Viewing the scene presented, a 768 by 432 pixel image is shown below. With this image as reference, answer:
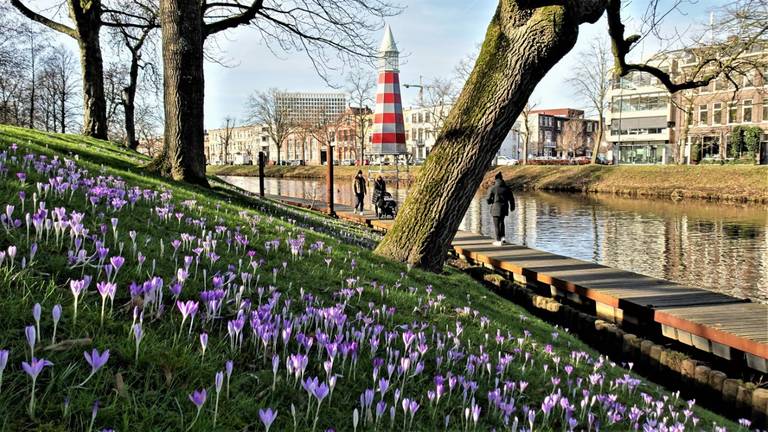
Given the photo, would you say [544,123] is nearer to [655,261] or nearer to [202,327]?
[655,261]

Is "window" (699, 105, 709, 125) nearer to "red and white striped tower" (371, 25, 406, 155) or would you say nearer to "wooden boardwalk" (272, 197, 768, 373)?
"red and white striped tower" (371, 25, 406, 155)

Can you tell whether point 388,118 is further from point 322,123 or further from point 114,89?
point 322,123

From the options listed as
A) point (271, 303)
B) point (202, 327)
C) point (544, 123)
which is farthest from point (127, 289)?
point (544, 123)

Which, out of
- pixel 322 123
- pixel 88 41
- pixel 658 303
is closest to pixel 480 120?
pixel 658 303

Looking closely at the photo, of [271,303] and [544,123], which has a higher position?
[544,123]

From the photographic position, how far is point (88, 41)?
2270 centimetres

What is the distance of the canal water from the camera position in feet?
56.0

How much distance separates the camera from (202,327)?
2.95m

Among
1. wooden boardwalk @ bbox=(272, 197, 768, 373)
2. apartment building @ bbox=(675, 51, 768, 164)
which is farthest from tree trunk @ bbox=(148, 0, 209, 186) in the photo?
apartment building @ bbox=(675, 51, 768, 164)

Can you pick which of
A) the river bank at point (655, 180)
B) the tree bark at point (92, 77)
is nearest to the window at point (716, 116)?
the river bank at point (655, 180)

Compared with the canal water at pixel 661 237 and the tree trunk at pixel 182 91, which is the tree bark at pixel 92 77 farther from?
the canal water at pixel 661 237

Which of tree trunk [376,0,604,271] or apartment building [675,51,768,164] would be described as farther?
apartment building [675,51,768,164]

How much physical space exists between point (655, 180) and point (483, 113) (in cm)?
4721

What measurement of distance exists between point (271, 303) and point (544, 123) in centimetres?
14513
